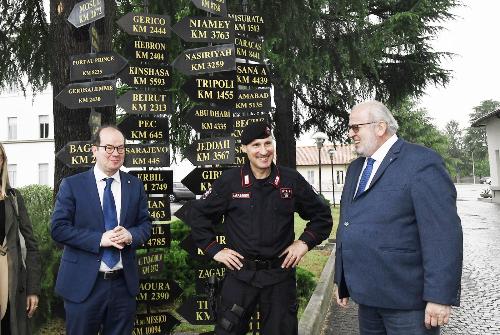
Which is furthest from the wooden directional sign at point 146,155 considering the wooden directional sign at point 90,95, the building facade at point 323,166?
the building facade at point 323,166

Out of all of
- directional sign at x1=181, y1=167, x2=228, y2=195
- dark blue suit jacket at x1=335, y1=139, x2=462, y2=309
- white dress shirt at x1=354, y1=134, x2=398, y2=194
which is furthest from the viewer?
directional sign at x1=181, y1=167, x2=228, y2=195

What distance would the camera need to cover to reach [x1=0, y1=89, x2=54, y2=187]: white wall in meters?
39.9

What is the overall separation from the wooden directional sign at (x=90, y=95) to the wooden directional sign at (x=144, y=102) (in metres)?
0.12

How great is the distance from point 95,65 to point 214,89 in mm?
1162

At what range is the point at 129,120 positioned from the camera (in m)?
4.70

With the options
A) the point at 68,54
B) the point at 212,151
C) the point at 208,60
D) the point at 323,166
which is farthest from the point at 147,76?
the point at 323,166

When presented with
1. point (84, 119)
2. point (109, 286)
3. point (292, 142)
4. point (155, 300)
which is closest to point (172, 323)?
point (155, 300)

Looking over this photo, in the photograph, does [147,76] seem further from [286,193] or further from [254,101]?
[286,193]

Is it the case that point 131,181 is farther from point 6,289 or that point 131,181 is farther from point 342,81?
point 342,81

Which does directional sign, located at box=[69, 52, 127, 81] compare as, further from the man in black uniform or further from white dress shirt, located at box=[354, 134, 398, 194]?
white dress shirt, located at box=[354, 134, 398, 194]

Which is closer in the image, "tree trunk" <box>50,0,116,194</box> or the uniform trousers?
the uniform trousers

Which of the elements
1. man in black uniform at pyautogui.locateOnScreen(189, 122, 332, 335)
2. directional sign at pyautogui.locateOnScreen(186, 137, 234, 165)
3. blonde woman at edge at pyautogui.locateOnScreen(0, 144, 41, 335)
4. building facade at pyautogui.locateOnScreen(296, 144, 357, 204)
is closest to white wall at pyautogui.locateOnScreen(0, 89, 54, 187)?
building facade at pyautogui.locateOnScreen(296, 144, 357, 204)

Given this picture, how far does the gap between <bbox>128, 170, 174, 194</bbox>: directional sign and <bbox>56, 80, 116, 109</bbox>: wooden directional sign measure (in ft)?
2.42

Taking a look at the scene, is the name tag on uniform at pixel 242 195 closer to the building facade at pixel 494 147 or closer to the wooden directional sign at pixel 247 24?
the wooden directional sign at pixel 247 24
